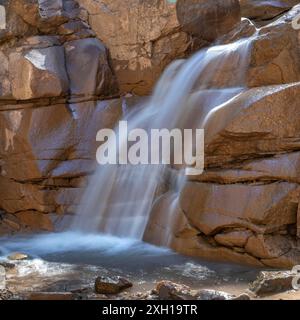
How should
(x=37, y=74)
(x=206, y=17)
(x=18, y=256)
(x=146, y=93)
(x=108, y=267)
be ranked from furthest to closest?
(x=206, y=17) < (x=146, y=93) < (x=37, y=74) < (x=18, y=256) < (x=108, y=267)

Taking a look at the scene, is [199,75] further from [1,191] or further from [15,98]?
[1,191]

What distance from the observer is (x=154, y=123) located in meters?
7.89

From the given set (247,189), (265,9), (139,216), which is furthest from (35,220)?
(265,9)

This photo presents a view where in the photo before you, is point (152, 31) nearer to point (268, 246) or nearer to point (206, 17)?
point (206, 17)

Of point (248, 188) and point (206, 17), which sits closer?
point (248, 188)

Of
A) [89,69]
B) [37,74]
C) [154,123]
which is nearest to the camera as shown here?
[154,123]

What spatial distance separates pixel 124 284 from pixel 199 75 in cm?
443

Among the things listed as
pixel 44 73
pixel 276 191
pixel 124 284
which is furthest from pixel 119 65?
pixel 124 284

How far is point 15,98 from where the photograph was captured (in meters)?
8.59

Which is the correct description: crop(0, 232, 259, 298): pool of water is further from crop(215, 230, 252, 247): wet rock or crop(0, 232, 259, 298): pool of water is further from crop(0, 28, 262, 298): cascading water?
crop(215, 230, 252, 247): wet rock

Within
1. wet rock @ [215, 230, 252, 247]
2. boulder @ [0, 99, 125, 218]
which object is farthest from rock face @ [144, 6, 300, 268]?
boulder @ [0, 99, 125, 218]

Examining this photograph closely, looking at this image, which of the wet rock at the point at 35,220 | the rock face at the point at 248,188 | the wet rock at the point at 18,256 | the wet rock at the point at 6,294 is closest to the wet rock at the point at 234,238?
the rock face at the point at 248,188

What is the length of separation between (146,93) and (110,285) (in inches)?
207
